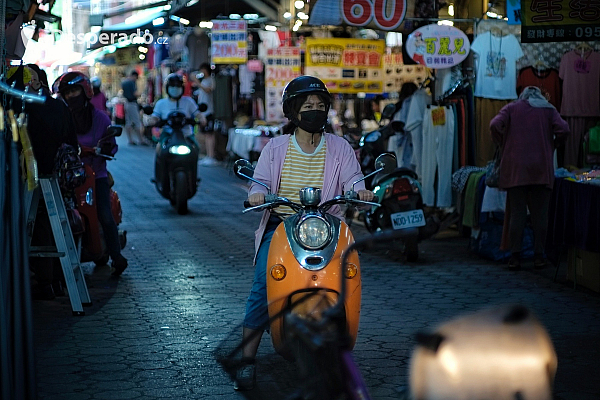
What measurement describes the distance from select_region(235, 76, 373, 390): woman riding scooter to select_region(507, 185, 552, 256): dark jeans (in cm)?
451

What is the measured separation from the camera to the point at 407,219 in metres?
10.1

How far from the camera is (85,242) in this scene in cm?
885

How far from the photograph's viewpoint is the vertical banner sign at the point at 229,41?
19.8m

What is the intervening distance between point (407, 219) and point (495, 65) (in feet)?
10.7

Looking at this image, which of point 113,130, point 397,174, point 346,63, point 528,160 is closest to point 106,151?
point 113,130

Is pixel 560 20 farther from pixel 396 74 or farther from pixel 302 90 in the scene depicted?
pixel 396 74

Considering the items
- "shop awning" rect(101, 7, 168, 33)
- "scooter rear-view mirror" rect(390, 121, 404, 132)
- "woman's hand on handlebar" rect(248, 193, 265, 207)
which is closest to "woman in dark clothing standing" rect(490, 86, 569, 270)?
"scooter rear-view mirror" rect(390, 121, 404, 132)

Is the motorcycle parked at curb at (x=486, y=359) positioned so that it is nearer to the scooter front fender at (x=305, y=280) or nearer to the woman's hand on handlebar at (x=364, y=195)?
the scooter front fender at (x=305, y=280)

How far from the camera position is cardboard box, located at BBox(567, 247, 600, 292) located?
8445 mm

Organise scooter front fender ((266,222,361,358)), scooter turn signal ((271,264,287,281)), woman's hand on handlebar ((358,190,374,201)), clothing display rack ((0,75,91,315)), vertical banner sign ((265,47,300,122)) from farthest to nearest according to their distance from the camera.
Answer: vertical banner sign ((265,47,300,122)) < clothing display rack ((0,75,91,315)) < woman's hand on handlebar ((358,190,374,201)) < scooter turn signal ((271,264,287,281)) < scooter front fender ((266,222,361,358))

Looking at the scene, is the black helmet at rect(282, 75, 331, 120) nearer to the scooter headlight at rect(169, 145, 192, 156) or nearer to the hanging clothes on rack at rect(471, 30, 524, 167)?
the hanging clothes on rack at rect(471, 30, 524, 167)

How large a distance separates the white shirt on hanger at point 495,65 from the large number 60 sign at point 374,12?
1081mm

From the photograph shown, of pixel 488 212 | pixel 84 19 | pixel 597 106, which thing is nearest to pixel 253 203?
pixel 488 212

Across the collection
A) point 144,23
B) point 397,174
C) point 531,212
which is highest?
point 144,23
